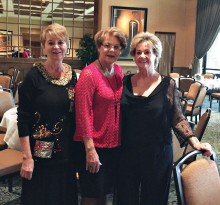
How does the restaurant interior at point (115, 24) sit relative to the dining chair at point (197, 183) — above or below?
above

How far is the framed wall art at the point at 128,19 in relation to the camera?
9727 millimetres

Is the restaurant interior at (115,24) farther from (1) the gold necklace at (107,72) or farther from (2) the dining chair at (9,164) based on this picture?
(1) the gold necklace at (107,72)

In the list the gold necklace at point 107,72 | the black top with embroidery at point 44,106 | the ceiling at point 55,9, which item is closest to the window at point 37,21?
the ceiling at point 55,9

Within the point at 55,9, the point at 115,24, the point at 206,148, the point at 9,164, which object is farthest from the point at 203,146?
the point at 55,9

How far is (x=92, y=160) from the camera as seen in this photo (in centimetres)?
176

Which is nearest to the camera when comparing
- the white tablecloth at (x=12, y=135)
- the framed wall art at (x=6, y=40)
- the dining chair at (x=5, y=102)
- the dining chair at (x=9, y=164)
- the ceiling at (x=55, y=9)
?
the dining chair at (x=9, y=164)

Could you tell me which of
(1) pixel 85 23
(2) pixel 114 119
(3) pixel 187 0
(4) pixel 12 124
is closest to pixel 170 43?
(3) pixel 187 0

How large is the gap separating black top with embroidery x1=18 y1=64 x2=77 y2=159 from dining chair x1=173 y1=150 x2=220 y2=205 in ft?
2.28

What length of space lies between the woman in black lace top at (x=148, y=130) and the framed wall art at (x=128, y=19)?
795 centimetres

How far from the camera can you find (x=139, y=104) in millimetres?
1737

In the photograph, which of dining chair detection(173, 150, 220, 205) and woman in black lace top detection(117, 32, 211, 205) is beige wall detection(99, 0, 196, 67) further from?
dining chair detection(173, 150, 220, 205)

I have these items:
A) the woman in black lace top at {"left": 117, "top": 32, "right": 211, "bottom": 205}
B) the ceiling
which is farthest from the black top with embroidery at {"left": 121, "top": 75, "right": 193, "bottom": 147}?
the ceiling

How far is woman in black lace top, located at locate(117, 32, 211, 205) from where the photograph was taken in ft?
5.71

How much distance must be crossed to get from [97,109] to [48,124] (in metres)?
0.28
